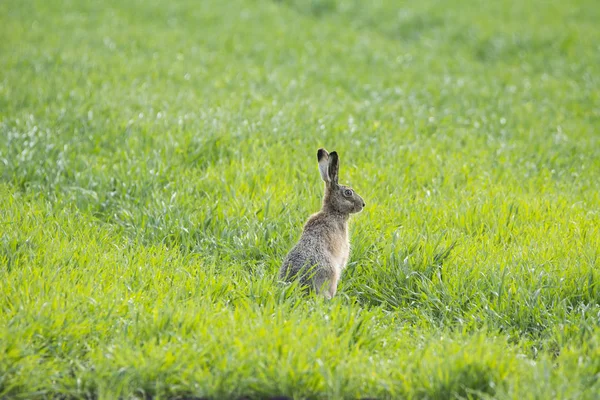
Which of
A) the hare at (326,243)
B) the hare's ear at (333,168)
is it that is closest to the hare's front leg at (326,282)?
the hare at (326,243)

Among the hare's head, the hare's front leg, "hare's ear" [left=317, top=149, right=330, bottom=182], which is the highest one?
"hare's ear" [left=317, top=149, right=330, bottom=182]

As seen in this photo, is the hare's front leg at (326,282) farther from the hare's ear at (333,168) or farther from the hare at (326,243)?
the hare's ear at (333,168)

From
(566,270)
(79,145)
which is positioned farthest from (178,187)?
(566,270)

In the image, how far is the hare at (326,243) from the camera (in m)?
4.71

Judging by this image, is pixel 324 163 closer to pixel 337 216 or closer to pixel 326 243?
pixel 337 216

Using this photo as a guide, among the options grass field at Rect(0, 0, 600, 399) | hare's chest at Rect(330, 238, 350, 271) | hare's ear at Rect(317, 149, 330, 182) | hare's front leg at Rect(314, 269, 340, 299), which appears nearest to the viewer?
grass field at Rect(0, 0, 600, 399)

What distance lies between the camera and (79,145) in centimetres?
774

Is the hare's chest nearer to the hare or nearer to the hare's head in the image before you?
the hare

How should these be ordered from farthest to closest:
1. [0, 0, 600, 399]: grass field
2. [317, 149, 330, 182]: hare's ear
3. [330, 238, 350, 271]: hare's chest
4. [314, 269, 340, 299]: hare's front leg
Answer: [317, 149, 330, 182]: hare's ear → [330, 238, 350, 271]: hare's chest → [314, 269, 340, 299]: hare's front leg → [0, 0, 600, 399]: grass field

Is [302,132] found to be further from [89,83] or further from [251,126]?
[89,83]

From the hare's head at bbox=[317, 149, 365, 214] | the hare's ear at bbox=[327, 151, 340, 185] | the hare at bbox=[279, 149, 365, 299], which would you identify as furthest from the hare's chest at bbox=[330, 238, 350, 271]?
the hare's ear at bbox=[327, 151, 340, 185]

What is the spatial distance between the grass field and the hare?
0.65ft

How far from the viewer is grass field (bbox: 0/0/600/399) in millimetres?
3805

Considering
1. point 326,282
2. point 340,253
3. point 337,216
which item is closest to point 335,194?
point 337,216
